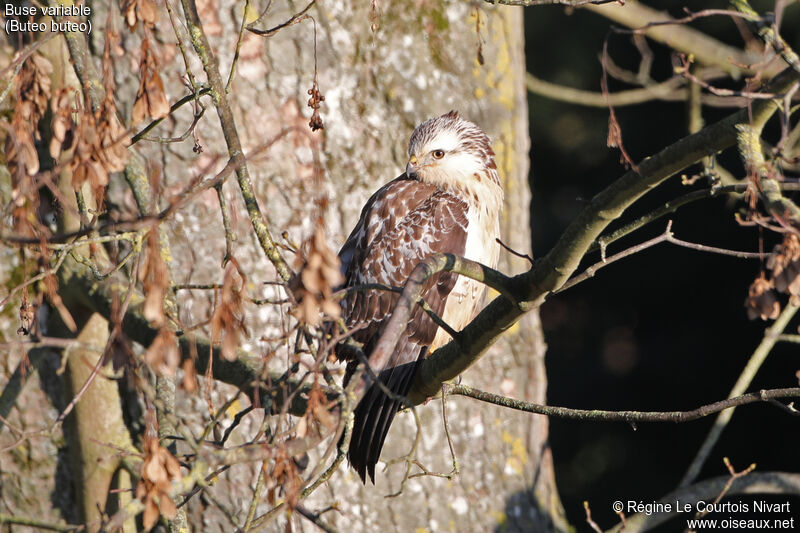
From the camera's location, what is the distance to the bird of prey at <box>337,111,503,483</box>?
147 inches

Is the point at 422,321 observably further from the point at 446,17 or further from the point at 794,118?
the point at 794,118

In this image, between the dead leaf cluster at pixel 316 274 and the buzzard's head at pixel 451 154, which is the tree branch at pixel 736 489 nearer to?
the buzzard's head at pixel 451 154

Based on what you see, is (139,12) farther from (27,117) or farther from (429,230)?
(429,230)

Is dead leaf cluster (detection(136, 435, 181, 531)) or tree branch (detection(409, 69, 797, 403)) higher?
tree branch (detection(409, 69, 797, 403))

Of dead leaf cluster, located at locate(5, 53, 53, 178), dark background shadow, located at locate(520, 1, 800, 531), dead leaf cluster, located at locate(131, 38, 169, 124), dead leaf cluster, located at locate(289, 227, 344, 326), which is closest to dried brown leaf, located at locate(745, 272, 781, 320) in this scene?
dead leaf cluster, located at locate(289, 227, 344, 326)

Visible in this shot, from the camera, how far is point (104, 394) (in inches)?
157

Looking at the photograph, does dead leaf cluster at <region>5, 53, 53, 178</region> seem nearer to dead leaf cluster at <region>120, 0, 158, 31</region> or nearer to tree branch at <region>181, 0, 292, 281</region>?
dead leaf cluster at <region>120, 0, 158, 31</region>

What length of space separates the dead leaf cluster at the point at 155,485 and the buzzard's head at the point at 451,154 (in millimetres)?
2378

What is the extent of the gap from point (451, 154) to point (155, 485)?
2570mm

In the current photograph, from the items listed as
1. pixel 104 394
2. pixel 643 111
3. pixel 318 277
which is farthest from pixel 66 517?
pixel 643 111

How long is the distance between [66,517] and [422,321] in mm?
1966

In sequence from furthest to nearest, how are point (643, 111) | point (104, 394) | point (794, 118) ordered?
point (643, 111)
point (794, 118)
point (104, 394)

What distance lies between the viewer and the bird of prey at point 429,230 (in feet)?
12.3

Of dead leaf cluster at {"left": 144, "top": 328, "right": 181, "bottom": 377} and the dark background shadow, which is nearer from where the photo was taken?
dead leaf cluster at {"left": 144, "top": 328, "right": 181, "bottom": 377}
